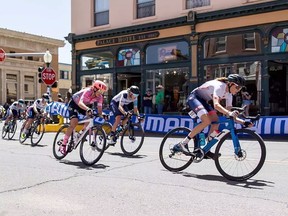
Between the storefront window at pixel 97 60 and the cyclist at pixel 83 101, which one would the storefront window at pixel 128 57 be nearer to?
the storefront window at pixel 97 60

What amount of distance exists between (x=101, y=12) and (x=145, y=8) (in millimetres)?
3301

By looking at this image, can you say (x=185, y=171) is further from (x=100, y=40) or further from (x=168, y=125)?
(x=100, y=40)

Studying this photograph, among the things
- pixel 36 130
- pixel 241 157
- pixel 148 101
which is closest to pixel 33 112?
pixel 36 130

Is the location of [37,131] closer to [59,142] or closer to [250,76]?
[59,142]

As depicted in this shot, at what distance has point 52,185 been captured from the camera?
605 centimetres

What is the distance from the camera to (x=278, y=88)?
1698cm

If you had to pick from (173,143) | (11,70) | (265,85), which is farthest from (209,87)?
(11,70)

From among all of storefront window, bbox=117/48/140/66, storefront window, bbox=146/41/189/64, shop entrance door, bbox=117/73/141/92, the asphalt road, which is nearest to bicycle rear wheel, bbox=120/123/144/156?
the asphalt road

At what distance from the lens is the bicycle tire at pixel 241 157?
6098 mm

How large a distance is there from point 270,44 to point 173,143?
401 inches

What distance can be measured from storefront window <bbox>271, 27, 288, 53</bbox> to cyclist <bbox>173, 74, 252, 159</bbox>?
383 inches

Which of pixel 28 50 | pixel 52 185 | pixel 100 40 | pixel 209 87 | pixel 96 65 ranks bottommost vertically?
pixel 52 185

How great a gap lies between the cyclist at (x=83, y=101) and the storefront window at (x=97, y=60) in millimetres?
13119

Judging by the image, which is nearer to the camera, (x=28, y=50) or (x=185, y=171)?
(x=185, y=171)
